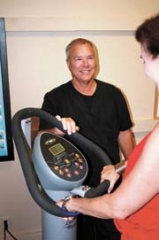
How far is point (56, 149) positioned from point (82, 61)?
3.14ft

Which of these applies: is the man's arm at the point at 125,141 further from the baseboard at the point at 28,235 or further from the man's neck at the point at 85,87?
the baseboard at the point at 28,235

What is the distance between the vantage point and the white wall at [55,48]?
6.53 feet

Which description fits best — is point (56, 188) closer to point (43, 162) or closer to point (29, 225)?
point (43, 162)

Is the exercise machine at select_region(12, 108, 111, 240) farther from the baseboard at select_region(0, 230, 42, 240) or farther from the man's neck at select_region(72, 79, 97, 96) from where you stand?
the baseboard at select_region(0, 230, 42, 240)

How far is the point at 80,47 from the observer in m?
1.88

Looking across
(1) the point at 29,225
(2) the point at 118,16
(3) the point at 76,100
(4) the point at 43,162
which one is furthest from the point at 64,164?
(1) the point at 29,225

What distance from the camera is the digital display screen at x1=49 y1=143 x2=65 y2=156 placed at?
1.10 m

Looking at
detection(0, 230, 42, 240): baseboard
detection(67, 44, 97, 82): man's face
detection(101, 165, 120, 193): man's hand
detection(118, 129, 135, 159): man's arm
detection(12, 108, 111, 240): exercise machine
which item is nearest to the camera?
detection(12, 108, 111, 240): exercise machine

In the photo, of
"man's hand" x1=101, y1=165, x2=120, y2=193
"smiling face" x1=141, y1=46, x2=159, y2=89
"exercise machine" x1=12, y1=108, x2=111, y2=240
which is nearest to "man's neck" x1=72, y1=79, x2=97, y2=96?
"exercise machine" x1=12, y1=108, x2=111, y2=240

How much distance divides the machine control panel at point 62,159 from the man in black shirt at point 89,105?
2.31ft

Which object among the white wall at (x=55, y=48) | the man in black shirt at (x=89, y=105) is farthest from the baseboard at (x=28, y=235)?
the man in black shirt at (x=89, y=105)

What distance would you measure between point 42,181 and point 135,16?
5.42ft

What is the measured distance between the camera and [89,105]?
193 cm

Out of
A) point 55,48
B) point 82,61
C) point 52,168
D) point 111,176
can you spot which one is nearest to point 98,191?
point 111,176
